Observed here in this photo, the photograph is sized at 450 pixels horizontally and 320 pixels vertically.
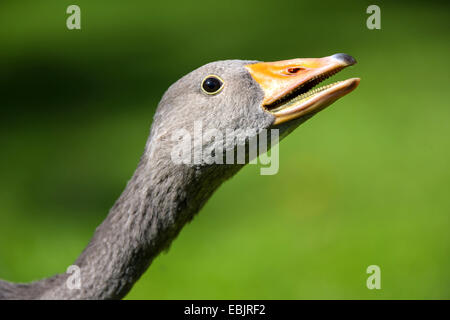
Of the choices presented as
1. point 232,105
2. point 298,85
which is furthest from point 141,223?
point 298,85

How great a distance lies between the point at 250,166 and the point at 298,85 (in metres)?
2.64

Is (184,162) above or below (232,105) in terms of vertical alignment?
below

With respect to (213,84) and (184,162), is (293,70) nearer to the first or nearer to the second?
(213,84)

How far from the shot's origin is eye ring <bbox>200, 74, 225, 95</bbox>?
5.92 ft

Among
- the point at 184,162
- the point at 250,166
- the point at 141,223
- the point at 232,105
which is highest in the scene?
the point at 250,166

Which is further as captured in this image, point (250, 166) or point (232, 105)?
point (250, 166)

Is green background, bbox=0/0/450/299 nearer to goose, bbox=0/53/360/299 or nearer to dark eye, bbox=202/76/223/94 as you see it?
goose, bbox=0/53/360/299

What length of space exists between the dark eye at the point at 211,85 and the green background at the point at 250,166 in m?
1.81

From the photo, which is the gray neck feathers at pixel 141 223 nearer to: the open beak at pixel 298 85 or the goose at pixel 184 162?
the goose at pixel 184 162

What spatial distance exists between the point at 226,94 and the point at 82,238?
2.22 m

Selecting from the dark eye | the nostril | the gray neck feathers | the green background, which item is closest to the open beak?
the nostril

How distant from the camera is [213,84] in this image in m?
1.80

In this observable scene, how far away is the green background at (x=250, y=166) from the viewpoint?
3607mm
